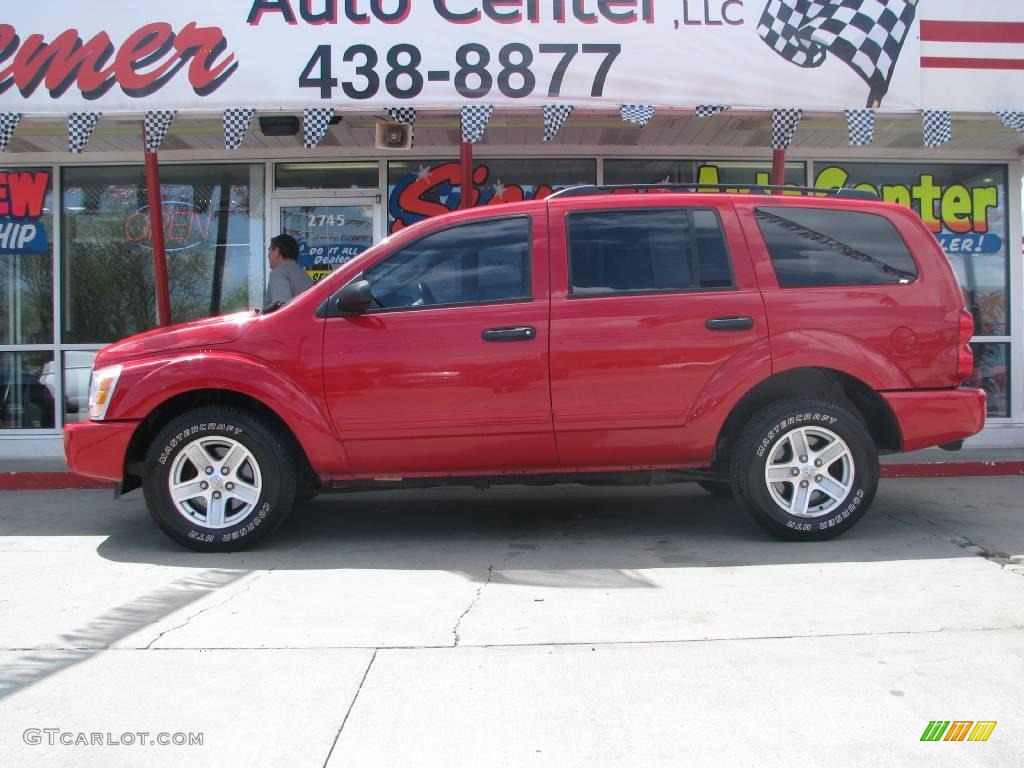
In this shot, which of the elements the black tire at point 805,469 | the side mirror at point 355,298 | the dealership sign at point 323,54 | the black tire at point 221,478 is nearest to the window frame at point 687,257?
the black tire at point 805,469

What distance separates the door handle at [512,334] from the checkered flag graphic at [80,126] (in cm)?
433

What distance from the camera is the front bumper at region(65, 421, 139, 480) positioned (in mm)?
5156

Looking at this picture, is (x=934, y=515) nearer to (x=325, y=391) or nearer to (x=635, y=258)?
(x=635, y=258)

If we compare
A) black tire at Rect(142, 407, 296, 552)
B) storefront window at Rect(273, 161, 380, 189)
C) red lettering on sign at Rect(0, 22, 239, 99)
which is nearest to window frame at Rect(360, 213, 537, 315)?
black tire at Rect(142, 407, 296, 552)

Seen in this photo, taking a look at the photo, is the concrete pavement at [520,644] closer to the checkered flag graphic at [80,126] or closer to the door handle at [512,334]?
the door handle at [512,334]

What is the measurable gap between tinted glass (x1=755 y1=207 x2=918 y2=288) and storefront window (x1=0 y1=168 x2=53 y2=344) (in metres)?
7.73

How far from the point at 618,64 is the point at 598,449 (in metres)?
3.73

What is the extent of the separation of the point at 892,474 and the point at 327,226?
6.17m

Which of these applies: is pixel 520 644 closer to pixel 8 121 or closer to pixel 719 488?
pixel 719 488

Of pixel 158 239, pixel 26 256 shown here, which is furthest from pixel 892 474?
pixel 26 256

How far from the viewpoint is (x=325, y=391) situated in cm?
506

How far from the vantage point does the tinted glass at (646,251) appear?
17.0 ft

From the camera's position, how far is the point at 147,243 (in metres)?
9.58

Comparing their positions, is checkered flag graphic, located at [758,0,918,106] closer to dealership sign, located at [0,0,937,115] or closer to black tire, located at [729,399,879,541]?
dealership sign, located at [0,0,937,115]
